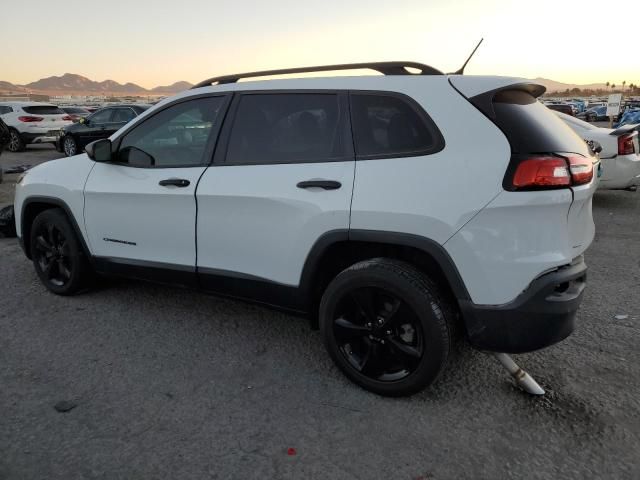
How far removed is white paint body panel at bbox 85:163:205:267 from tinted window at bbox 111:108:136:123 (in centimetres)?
1222

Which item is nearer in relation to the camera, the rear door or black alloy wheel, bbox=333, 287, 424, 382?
black alloy wheel, bbox=333, 287, 424, 382

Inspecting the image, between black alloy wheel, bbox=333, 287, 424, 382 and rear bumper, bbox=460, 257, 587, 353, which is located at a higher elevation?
rear bumper, bbox=460, 257, 587, 353

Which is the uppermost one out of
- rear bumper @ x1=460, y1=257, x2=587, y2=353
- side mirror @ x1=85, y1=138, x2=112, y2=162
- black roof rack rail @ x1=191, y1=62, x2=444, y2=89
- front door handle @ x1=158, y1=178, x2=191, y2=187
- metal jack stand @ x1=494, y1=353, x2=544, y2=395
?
black roof rack rail @ x1=191, y1=62, x2=444, y2=89

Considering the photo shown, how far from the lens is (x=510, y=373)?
2889 millimetres

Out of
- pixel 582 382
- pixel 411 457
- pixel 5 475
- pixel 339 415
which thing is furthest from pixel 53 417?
pixel 582 382

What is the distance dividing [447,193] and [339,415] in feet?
4.19

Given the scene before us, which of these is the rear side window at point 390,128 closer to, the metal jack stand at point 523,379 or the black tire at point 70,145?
the metal jack stand at point 523,379

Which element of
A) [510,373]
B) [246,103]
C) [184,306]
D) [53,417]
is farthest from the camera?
[184,306]

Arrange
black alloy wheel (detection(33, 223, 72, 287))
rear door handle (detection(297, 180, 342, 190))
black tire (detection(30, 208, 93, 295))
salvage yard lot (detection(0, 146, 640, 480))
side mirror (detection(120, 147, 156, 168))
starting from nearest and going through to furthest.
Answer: salvage yard lot (detection(0, 146, 640, 480)), rear door handle (detection(297, 180, 342, 190)), side mirror (detection(120, 147, 156, 168)), black tire (detection(30, 208, 93, 295)), black alloy wheel (detection(33, 223, 72, 287))

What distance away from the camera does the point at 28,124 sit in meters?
17.2

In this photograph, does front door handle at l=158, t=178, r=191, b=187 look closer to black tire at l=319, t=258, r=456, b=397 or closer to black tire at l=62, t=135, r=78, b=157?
black tire at l=319, t=258, r=456, b=397

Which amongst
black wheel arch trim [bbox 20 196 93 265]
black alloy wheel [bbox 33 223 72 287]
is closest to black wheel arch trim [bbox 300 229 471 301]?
black wheel arch trim [bbox 20 196 93 265]

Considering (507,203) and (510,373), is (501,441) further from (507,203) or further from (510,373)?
(507,203)

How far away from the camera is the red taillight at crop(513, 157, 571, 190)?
2.40 meters
